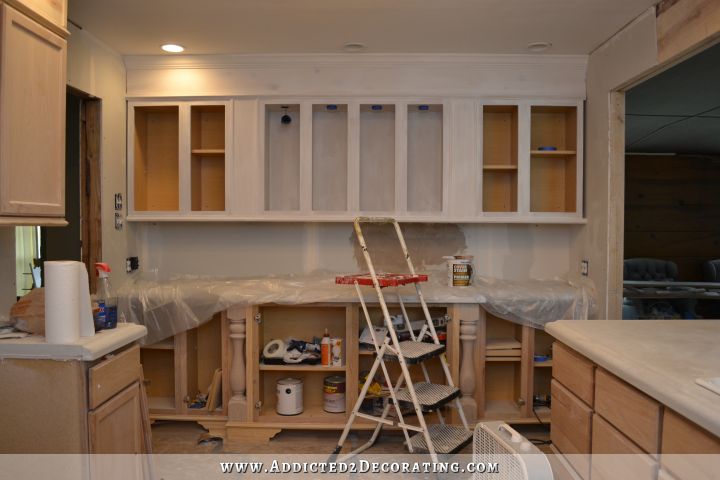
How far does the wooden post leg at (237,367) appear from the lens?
315 cm

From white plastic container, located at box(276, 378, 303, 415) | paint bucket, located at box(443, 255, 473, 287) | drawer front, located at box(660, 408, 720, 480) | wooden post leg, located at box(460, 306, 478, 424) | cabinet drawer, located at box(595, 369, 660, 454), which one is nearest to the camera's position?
drawer front, located at box(660, 408, 720, 480)

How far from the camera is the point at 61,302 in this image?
1.83 meters

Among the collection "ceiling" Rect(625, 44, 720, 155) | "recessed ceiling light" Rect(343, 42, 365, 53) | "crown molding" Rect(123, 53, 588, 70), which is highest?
"recessed ceiling light" Rect(343, 42, 365, 53)

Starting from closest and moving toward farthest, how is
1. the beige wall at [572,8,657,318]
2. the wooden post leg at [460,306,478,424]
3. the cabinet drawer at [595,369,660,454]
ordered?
the cabinet drawer at [595,369,660,454]
the beige wall at [572,8,657,318]
the wooden post leg at [460,306,478,424]

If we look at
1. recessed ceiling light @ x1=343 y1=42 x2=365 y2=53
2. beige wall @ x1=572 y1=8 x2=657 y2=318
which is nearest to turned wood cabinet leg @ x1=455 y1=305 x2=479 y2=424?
beige wall @ x1=572 y1=8 x2=657 y2=318

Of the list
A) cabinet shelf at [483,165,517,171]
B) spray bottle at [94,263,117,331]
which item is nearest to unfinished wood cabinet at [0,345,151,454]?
spray bottle at [94,263,117,331]

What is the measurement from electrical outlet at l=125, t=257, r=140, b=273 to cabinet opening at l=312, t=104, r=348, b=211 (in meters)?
1.27

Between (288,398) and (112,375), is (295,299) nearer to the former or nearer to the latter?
(288,398)

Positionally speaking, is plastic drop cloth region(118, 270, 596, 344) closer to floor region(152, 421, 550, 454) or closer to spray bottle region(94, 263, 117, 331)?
floor region(152, 421, 550, 454)

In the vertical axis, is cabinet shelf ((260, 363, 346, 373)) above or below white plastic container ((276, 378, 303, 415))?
above

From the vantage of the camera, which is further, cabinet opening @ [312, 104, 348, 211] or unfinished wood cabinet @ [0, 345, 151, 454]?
cabinet opening @ [312, 104, 348, 211]

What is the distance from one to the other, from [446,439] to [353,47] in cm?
232

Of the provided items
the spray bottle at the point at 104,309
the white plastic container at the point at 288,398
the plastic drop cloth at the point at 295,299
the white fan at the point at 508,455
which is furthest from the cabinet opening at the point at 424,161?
the white fan at the point at 508,455

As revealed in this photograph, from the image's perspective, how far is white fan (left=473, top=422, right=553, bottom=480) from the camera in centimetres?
118
